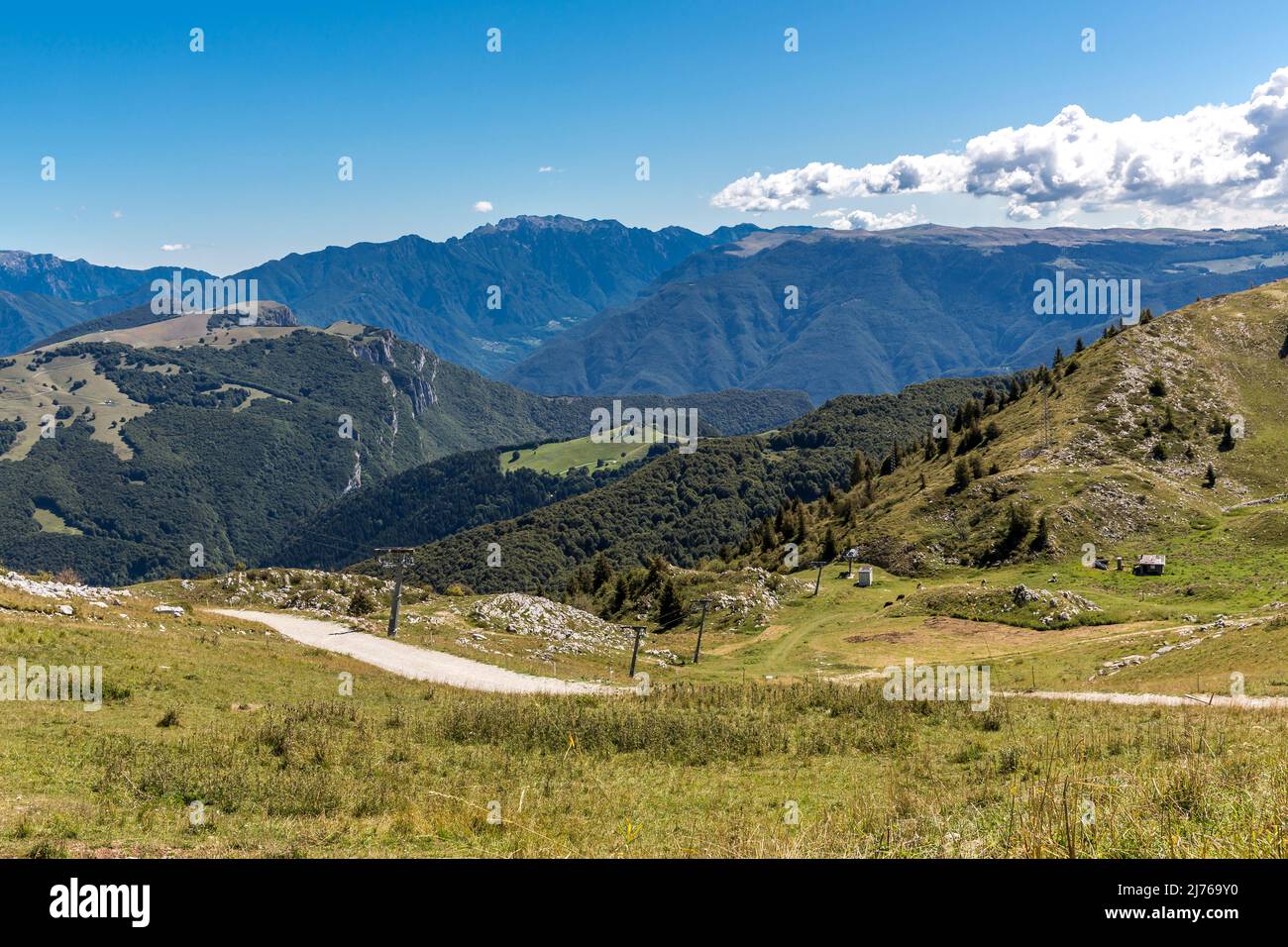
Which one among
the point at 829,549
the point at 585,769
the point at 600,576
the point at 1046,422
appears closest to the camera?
the point at 585,769

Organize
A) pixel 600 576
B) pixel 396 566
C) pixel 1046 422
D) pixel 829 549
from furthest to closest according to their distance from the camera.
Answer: pixel 1046 422
pixel 829 549
pixel 600 576
pixel 396 566

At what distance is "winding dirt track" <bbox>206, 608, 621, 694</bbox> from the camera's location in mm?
41344

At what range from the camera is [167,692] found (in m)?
29.4

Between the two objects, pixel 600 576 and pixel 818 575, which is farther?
pixel 600 576

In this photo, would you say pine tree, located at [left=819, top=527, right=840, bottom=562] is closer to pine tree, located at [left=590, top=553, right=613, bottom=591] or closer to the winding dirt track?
pine tree, located at [left=590, top=553, right=613, bottom=591]

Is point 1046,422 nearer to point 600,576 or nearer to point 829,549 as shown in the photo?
point 829,549

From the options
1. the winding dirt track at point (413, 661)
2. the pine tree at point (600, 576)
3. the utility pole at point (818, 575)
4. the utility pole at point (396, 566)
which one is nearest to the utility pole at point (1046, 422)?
the utility pole at point (818, 575)

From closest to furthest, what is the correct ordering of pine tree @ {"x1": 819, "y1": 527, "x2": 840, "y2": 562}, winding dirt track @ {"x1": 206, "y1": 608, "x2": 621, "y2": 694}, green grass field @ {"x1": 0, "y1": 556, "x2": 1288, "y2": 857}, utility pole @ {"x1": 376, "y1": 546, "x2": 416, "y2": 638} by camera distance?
green grass field @ {"x1": 0, "y1": 556, "x2": 1288, "y2": 857}
winding dirt track @ {"x1": 206, "y1": 608, "x2": 621, "y2": 694}
utility pole @ {"x1": 376, "y1": 546, "x2": 416, "y2": 638}
pine tree @ {"x1": 819, "y1": 527, "x2": 840, "y2": 562}

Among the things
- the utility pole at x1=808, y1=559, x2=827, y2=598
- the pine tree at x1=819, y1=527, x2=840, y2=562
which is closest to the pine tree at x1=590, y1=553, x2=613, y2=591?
the utility pole at x1=808, y1=559, x2=827, y2=598

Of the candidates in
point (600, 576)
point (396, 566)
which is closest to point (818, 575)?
point (600, 576)

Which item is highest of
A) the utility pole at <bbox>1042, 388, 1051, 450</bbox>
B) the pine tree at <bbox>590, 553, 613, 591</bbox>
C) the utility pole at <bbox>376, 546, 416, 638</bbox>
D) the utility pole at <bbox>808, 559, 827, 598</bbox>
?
the utility pole at <bbox>1042, 388, 1051, 450</bbox>

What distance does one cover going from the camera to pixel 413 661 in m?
46.8
